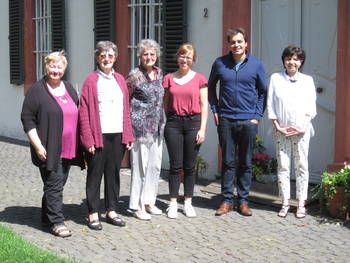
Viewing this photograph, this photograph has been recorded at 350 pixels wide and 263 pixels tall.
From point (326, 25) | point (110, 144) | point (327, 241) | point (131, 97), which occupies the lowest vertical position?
point (327, 241)

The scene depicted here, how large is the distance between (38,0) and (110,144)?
729 centimetres

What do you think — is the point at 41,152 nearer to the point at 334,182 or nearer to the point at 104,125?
the point at 104,125

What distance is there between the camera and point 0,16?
14438 millimetres

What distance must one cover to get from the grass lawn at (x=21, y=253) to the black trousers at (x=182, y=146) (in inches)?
69.3

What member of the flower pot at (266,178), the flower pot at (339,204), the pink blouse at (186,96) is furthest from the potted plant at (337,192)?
the pink blouse at (186,96)

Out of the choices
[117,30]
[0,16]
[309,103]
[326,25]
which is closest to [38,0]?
[0,16]

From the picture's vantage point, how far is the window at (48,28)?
12.0m

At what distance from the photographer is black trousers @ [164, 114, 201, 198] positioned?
22.7 feet

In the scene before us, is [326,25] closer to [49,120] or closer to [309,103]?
[309,103]

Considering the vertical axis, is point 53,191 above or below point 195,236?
above

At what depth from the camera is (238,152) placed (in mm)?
7109

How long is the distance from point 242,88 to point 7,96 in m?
8.41

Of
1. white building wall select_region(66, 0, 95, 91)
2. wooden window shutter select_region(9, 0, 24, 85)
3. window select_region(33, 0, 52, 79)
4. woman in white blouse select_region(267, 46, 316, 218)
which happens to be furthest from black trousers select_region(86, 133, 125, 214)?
wooden window shutter select_region(9, 0, 24, 85)

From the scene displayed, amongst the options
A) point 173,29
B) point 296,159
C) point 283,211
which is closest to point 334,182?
point 296,159
